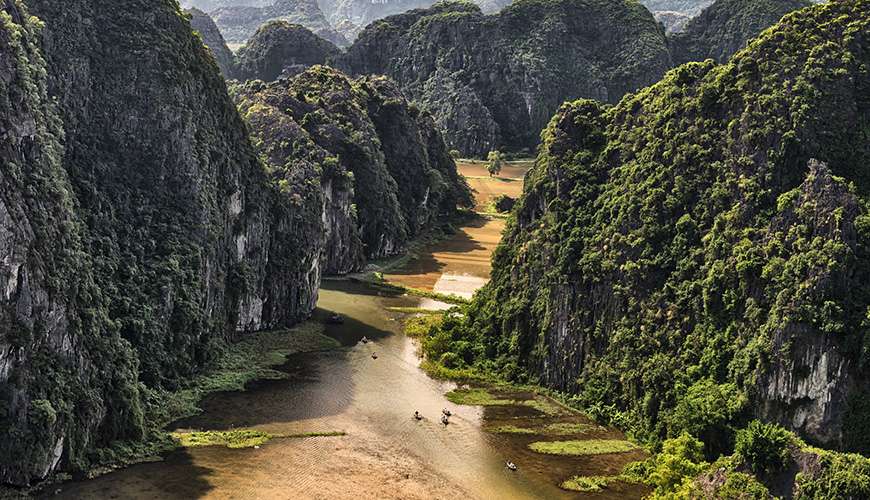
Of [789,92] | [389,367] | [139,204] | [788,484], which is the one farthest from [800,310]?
[139,204]

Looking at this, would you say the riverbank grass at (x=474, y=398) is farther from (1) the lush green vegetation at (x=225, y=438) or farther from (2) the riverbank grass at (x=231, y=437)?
(1) the lush green vegetation at (x=225, y=438)

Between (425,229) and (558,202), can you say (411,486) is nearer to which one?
(558,202)

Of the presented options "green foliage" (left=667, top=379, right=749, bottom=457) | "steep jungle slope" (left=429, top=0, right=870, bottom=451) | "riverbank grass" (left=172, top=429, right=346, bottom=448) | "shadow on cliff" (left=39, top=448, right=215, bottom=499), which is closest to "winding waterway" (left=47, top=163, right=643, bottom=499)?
"shadow on cliff" (left=39, top=448, right=215, bottom=499)

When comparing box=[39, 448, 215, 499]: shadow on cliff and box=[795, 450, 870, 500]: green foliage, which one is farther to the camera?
box=[39, 448, 215, 499]: shadow on cliff

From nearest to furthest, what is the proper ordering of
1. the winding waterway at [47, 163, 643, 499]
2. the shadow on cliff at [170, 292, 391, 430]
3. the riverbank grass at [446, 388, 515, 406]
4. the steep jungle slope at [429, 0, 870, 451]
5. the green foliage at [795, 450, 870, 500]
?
the green foliage at [795, 450, 870, 500]
the winding waterway at [47, 163, 643, 499]
the steep jungle slope at [429, 0, 870, 451]
the shadow on cliff at [170, 292, 391, 430]
the riverbank grass at [446, 388, 515, 406]

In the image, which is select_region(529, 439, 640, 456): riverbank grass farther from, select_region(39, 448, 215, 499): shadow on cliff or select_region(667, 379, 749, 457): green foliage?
select_region(39, 448, 215, 499): shadow on cliff

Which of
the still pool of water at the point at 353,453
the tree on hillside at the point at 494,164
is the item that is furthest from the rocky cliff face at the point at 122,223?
the tree on hillside at the point at 494,164

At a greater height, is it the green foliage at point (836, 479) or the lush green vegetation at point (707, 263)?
the lush green vegetation at point (707, 263)
